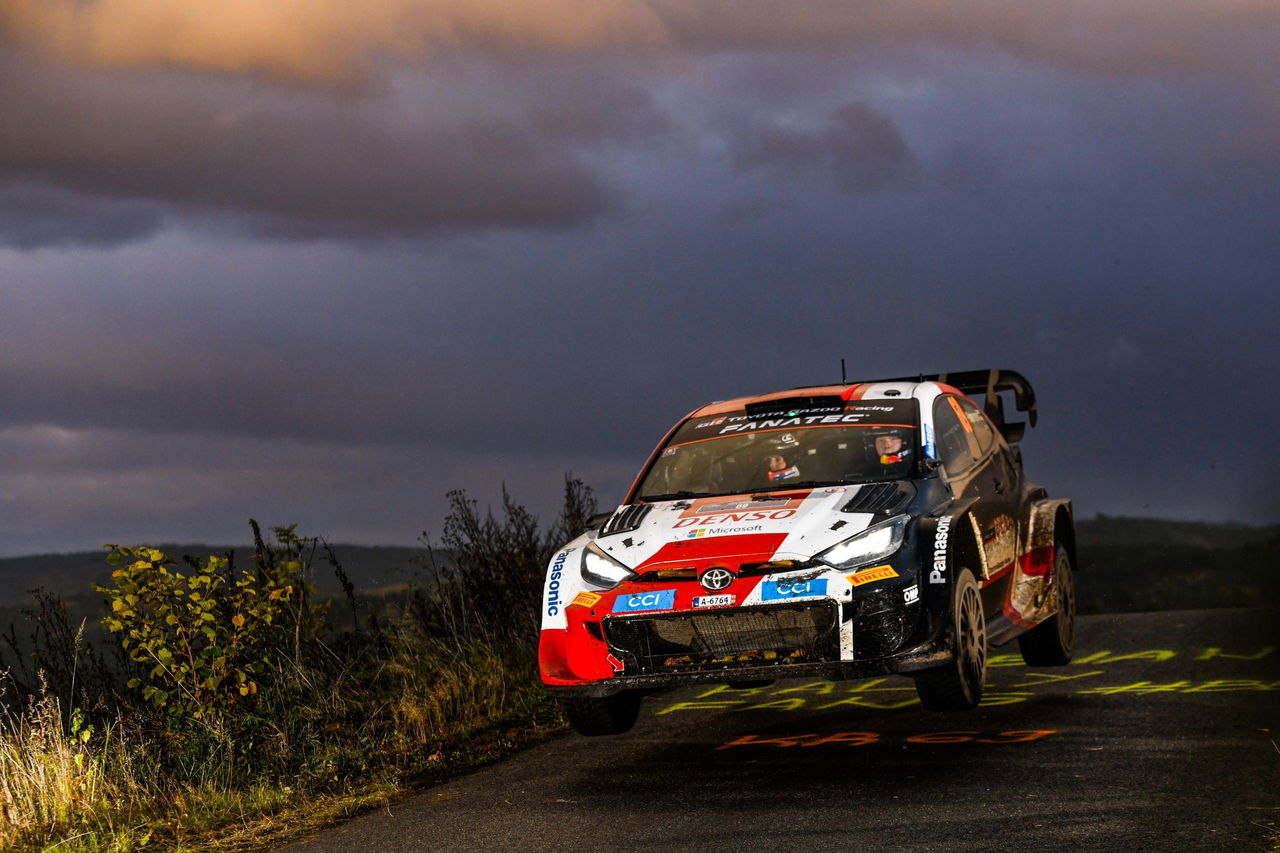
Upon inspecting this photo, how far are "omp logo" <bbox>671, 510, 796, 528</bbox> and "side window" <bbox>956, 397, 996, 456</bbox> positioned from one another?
2.39 meters

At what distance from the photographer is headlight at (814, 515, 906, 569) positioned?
285 inches

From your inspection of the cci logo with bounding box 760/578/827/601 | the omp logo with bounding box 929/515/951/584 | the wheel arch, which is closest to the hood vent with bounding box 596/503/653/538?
the cci logo with bounding box 760/578/827/601

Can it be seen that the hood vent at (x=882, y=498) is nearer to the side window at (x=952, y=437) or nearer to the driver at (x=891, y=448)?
the driver at (x=891, y=448)

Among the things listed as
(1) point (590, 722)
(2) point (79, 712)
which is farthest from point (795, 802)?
(2) point (79, 712)

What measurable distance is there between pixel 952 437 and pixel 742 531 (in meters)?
2.17

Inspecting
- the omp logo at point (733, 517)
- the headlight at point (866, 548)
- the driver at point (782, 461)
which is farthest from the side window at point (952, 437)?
the omp logo at point (733, 517)

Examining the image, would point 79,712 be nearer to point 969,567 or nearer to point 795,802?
point 795,802

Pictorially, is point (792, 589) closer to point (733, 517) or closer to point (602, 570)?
point (733, 517)

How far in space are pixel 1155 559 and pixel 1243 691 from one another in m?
54.4

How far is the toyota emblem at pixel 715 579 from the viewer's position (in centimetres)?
720

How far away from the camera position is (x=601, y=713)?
8117mm

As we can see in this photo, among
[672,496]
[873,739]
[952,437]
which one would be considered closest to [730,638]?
[672,496]

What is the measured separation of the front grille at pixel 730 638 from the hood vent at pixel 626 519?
2.11 feet

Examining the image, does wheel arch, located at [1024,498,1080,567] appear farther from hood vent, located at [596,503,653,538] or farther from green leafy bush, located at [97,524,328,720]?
green leafy bush, located at [97,524,328,720]
